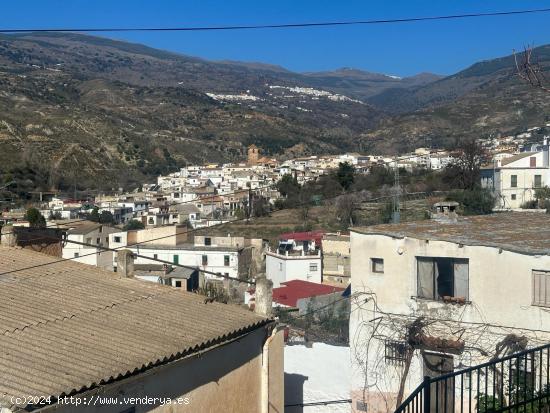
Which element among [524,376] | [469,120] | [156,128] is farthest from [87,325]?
[469,120]

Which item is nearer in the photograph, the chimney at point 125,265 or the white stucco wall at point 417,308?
the white stucco wall at point 417,308

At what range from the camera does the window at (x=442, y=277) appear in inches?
378

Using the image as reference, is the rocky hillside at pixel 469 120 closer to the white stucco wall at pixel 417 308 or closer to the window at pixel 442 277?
the white stucco wall at pixel 417 308

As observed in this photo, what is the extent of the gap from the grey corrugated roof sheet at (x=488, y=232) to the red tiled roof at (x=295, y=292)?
40.9 feet

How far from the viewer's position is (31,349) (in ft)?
21.3

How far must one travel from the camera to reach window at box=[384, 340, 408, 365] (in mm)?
9922

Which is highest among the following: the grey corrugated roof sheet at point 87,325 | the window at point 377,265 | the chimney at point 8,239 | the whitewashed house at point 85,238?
the chimney at point 8,239

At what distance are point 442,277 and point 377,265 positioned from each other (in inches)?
36.3

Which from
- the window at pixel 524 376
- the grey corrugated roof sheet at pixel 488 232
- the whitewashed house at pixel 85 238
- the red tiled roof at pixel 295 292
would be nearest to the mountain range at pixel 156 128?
the whitewashed house at pixel 85 238

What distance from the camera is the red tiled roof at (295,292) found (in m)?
23.8

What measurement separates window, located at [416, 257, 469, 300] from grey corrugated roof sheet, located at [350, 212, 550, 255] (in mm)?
303

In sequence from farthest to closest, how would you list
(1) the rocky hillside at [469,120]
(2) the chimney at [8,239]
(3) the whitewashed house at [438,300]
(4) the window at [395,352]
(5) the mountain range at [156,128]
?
(1) the rocky hillside at [469,120] → (5) the mountain range at [156,128] → (2) the chimney at [8,239] → (4) the window at [395,352] → (3) the whitewashed house at [438,300]

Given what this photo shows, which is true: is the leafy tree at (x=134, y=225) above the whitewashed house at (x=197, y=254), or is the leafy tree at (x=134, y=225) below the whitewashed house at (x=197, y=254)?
above

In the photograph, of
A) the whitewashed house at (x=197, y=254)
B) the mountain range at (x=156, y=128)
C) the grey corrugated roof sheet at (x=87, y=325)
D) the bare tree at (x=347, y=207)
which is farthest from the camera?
the mountain range at (x=156, y=128)
